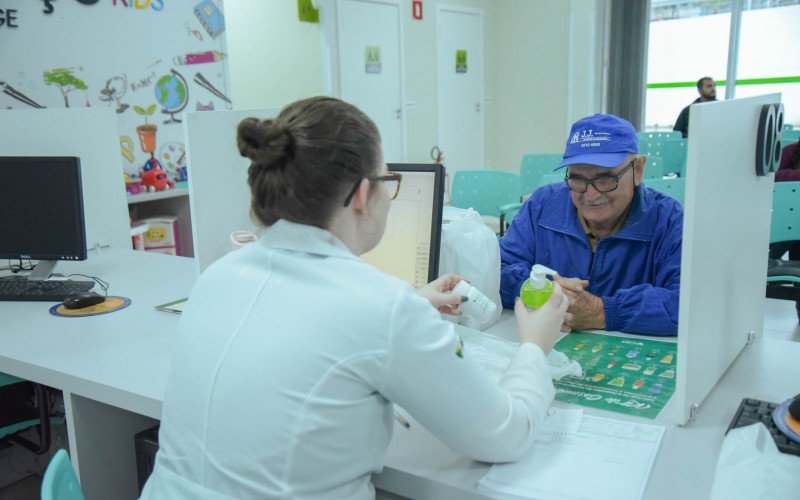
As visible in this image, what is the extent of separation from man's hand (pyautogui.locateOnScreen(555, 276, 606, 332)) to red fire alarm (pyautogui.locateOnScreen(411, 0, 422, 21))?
17.4 feet

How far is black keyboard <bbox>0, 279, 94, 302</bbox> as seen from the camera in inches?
77.5

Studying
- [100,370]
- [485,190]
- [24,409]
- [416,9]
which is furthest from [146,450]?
[416,9]

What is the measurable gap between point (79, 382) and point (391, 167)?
0.82 metres

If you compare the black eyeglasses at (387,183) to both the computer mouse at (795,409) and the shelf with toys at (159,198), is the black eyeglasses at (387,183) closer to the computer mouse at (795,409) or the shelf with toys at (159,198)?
the computer mouse at (795,409)

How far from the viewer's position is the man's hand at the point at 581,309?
1.50 m

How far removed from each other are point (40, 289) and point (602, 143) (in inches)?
65.5

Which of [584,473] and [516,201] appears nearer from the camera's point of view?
[584,473]

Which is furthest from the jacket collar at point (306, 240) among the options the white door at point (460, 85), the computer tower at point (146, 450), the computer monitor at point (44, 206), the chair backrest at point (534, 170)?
the white door at point (460, 85)

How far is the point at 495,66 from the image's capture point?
7664mm

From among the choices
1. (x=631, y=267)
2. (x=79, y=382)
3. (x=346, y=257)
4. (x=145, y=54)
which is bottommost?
(x=79, y=382)

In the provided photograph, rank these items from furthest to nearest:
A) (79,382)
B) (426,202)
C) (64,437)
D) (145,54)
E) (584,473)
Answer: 1. (145,54)
2. (64,437)
3. (426,202)
4. (79,382)
5. (584,473)

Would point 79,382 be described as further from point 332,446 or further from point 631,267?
point 631,267

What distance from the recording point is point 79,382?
1.40 metres

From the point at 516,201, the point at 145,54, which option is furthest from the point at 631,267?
the point at 145,54
